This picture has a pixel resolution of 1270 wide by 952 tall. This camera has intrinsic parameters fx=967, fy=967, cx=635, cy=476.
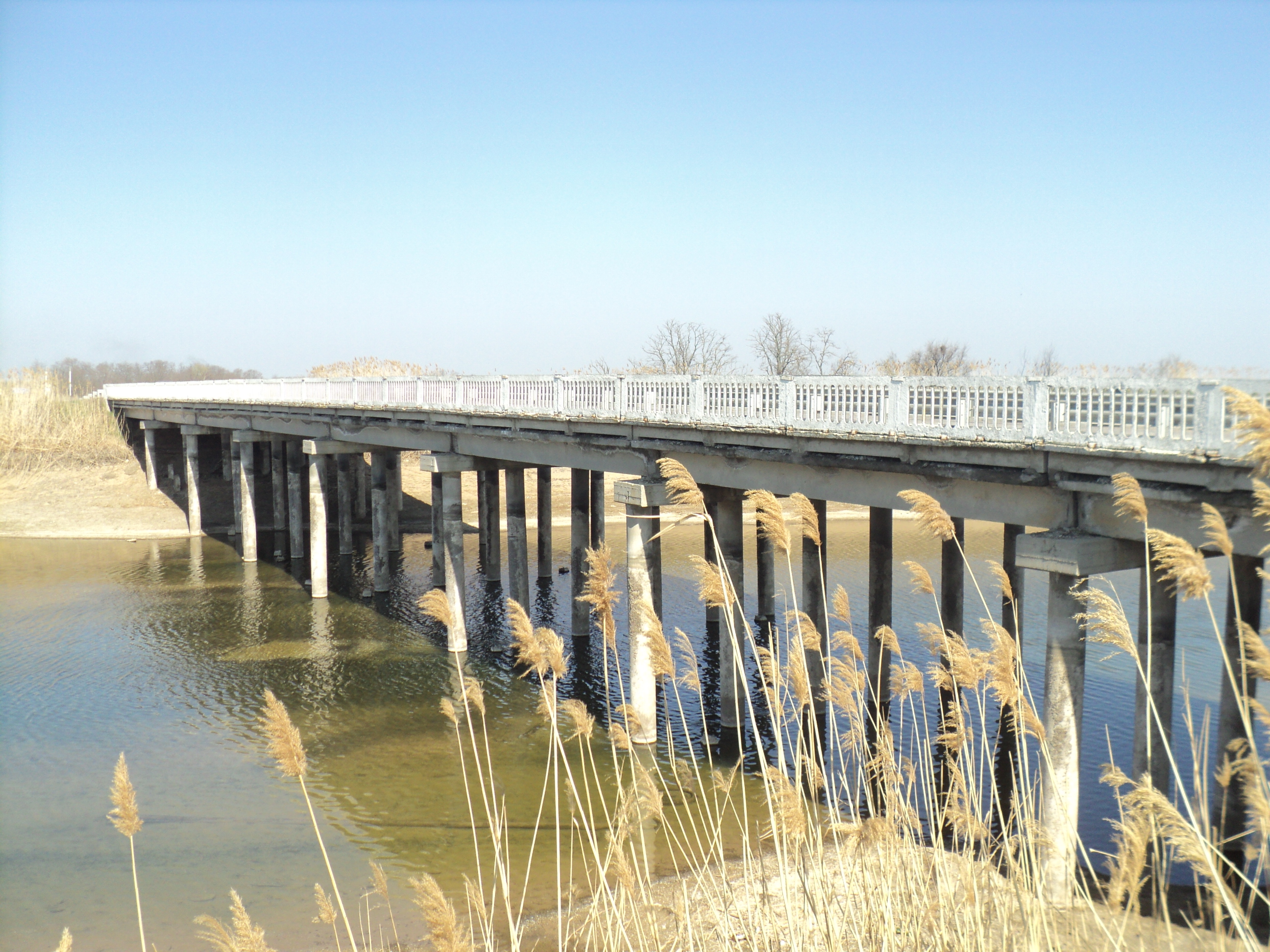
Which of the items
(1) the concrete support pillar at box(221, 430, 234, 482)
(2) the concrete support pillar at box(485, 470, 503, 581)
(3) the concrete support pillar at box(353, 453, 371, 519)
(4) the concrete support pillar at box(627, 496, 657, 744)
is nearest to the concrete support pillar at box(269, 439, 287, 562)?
(3) the concrete support pillar at box(353, 453, 371, 519)

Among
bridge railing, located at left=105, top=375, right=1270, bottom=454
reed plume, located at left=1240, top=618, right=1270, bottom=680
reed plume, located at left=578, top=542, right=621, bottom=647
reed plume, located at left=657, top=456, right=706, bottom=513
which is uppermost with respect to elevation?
bridge railing, located at left=105, top=375, right=1270, bottom=454

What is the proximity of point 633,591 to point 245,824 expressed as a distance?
6.82 meters

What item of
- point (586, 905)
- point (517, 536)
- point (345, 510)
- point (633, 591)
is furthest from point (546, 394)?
point (345, 510)

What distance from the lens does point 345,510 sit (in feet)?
122

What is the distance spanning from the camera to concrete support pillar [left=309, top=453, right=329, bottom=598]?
2945cm

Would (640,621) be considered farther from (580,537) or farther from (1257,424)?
(1257,424)

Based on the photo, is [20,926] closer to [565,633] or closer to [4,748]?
[4,748]

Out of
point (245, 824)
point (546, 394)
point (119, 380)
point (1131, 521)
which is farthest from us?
point (119, 380)

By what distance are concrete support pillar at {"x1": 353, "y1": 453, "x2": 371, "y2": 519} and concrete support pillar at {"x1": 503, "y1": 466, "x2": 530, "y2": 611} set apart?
1741cm

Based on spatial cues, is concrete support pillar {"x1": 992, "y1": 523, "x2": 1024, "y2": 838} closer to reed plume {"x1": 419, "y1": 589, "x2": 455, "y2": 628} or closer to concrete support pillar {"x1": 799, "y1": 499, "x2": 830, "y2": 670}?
concrete support pillar {"x1": 799, "y1": 499, "x2": 830, "y2": 670}

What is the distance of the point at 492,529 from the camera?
30.9m

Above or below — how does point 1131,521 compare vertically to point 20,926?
above

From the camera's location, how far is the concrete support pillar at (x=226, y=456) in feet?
156

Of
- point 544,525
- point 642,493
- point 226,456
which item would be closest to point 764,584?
point 642,493
